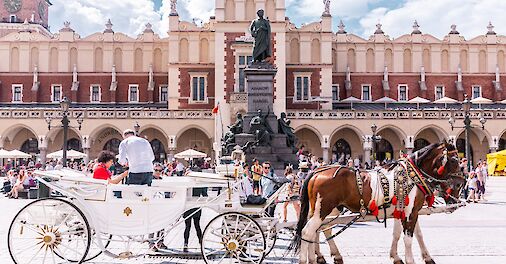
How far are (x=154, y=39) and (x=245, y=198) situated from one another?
42854mm

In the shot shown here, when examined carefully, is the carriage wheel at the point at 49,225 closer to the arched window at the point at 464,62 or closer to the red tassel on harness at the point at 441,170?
the red tassel on harness at the point at 441,170

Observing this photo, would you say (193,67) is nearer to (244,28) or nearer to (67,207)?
(244,28)

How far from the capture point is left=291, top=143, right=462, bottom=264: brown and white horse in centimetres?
779

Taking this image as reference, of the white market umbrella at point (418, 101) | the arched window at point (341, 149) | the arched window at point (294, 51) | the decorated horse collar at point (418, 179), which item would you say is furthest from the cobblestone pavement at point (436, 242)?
the white market umbrella at point (418, 101)

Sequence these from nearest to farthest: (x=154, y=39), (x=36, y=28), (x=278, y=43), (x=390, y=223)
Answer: (x=390, y=223)
(x=278, y=43)
(x=154, y=39)
(x=36, y=28)

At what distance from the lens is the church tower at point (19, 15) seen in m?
65.6

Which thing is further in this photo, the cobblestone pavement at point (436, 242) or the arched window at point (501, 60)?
the arched window at point (501, 60)

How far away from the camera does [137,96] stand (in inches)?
1998

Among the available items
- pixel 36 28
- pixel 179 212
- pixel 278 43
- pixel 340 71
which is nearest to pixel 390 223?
pixel 179 212

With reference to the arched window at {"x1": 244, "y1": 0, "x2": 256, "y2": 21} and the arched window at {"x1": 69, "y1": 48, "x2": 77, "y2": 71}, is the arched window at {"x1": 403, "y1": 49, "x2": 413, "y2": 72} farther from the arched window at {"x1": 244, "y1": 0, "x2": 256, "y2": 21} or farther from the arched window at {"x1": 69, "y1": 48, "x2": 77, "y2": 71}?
the arched window at {"x1": 69, "y1": 48, "x2": 77, "y2": 71}

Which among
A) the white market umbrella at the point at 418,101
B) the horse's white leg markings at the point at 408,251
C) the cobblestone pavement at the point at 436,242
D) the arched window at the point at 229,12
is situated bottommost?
the cobblestone pavement at the point at 436,242

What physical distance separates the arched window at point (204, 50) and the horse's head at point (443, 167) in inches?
1569

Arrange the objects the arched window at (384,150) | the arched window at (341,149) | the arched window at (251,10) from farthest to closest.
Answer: the arched window at (384,150) < the arched window at (341,149) < the arched window at (251,10)

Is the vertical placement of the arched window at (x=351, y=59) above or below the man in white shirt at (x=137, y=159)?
above
